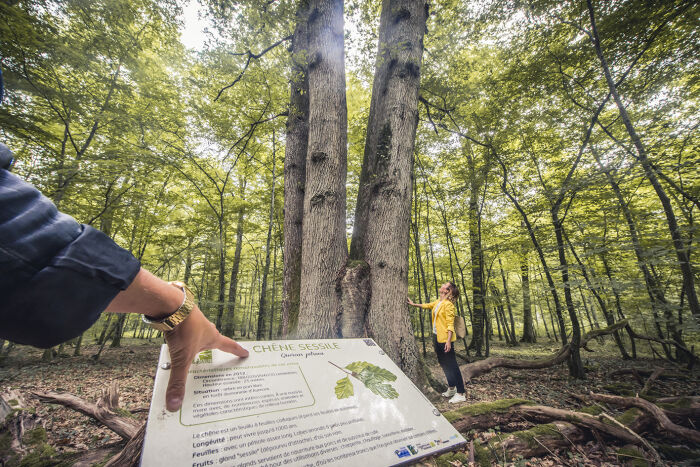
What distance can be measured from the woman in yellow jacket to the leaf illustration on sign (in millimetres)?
2280

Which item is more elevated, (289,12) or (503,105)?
(503,105)

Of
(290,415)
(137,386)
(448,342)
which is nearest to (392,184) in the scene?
(290,415)

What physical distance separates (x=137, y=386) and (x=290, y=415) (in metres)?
5.70

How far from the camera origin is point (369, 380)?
4.79 feet

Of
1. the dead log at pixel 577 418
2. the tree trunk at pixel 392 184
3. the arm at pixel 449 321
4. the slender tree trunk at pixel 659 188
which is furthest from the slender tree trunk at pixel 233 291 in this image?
the slender tree trunk at pixel 659 188

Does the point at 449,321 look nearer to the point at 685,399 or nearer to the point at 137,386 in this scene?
the point at 685,399

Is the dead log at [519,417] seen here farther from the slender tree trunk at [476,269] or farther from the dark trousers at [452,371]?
the slender tree trunk at [476,269]

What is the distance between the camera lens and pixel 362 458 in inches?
42.3

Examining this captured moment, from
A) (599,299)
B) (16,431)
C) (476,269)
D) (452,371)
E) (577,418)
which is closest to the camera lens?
(16,431)

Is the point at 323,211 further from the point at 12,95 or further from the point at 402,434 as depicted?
the point at 12,95

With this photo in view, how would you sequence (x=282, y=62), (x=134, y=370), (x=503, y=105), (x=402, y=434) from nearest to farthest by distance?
(x=402, y=434)
(x=282, y=62)
(x=503, y=105)
(x=134, y=370)

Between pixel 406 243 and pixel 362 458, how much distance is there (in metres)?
1.90

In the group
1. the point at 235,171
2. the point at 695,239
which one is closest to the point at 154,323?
the point at 695,239

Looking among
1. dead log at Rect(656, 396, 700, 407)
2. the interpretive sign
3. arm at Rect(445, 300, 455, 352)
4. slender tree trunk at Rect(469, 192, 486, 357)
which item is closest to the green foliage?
slender tree trunk at Rect(469, 192, 486, 357)
